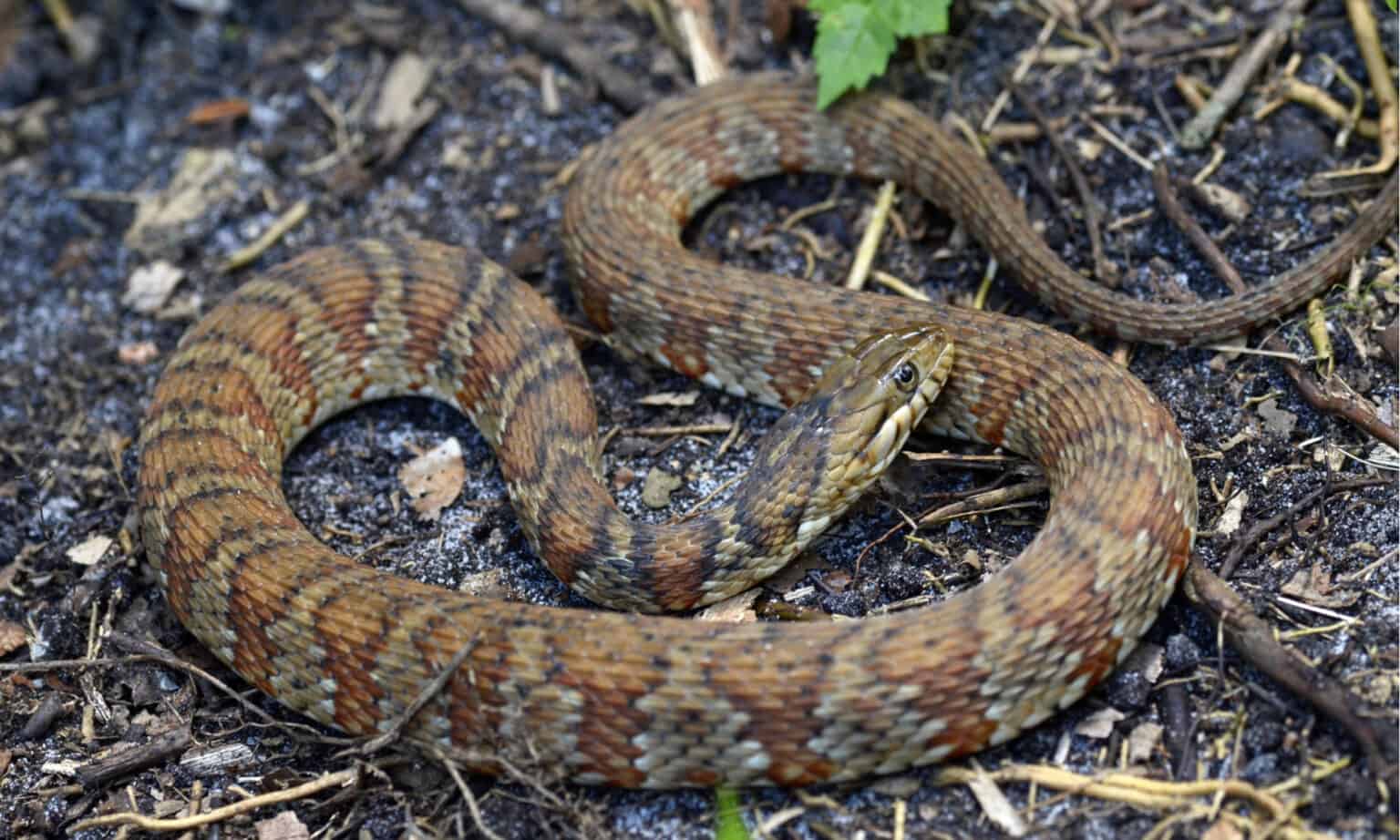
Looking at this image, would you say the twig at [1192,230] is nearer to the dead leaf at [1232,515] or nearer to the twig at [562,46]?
the dead leaf at [1232,515]

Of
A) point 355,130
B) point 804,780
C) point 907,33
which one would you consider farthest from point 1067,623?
point 355,130

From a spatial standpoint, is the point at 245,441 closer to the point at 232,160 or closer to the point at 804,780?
the point at 232,160

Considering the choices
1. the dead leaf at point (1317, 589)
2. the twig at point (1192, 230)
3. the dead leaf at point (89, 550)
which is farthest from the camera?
the dead leaf at point (89, 550)

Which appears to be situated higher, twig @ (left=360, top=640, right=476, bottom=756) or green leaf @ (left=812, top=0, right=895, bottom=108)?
green leaf @ (left=812, top=0, right=895, bottom=108)

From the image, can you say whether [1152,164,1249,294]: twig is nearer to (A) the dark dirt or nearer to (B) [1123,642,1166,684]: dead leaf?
(A) the dark dirt

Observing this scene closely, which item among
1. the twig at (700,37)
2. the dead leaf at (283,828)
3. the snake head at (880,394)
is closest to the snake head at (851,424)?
the snake head at (880,394)

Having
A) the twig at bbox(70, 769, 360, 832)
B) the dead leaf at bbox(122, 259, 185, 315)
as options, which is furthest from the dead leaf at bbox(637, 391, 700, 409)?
the dead leaf at bbox(122, 259, 185, 315)

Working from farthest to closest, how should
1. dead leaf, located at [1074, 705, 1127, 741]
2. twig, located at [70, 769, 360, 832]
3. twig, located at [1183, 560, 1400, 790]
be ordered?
twig, located at [70, 769, 360, 832], dead leaf, located at [1074, 705, 1127, 741], twig, located at [1183, 560, 1400, 790]
